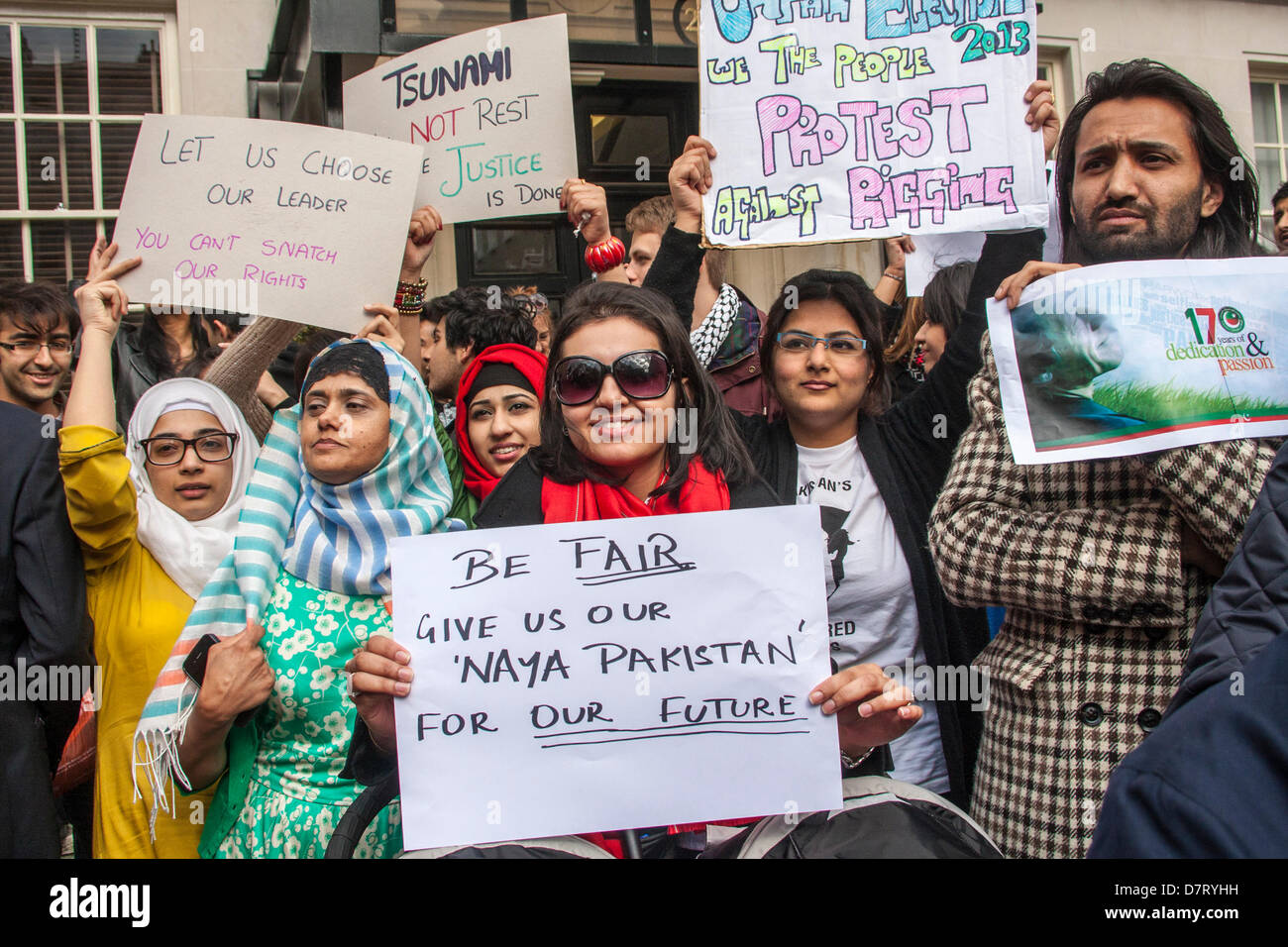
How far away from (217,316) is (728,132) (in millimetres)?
2714

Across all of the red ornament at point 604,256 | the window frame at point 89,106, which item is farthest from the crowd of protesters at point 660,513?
the window frame at point 89,106

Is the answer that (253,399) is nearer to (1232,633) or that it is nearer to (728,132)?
(728,132)

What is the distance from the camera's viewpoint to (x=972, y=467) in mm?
1978

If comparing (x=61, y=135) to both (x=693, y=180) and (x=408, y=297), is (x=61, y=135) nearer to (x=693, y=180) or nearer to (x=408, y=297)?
(x=408, y=297)

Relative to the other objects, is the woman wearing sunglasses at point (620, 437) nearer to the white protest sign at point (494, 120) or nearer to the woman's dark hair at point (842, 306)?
the woman's dark hair at point (842, 306)

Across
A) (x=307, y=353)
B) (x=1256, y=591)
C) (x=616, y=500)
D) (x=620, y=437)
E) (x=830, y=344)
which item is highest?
(x=307, y=353)

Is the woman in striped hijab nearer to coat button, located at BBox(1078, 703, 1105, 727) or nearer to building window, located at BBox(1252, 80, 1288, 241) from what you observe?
coat button, located at BBox(1078, 703, 1105, 727)

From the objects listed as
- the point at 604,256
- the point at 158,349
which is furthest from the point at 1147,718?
the point at 158,349

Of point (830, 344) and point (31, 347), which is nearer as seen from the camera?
point (830, 344)

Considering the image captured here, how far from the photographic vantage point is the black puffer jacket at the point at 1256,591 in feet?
3.04

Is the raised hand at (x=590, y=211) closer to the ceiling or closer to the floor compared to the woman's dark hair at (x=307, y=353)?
closer to the ceiling

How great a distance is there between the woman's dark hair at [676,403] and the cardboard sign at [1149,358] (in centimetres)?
58

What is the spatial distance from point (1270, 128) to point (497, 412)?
7.18 m

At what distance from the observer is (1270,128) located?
23.5 feet
